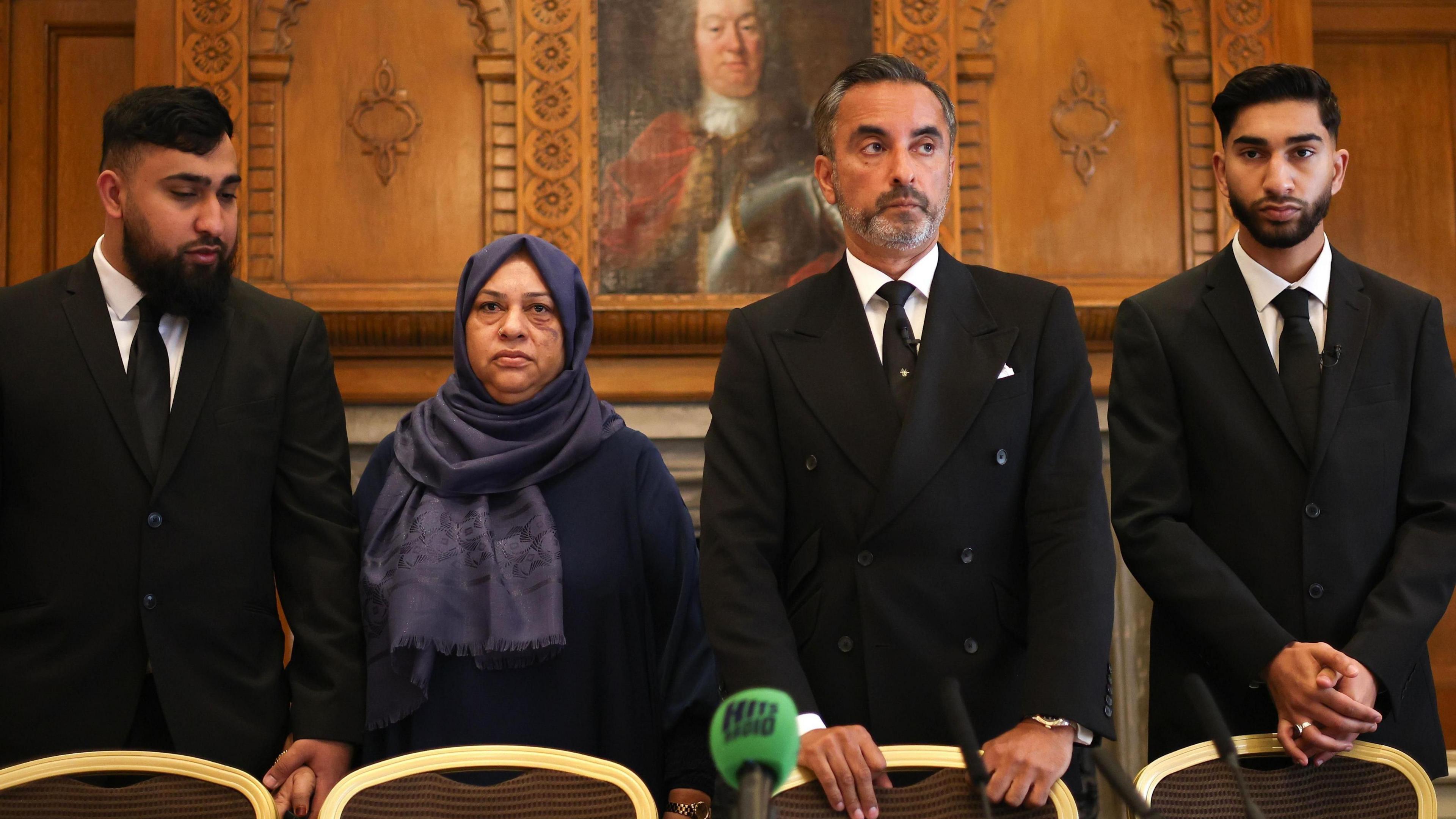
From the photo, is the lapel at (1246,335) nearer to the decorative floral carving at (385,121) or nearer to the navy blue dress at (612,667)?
the navy blue dress at (612,667)

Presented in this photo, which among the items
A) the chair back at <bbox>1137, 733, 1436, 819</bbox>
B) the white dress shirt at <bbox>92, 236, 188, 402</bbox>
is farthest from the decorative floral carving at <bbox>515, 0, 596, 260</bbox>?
the chair back at <bbox>1137, 733, 1436, 819</bbox>

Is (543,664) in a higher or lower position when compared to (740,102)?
lower

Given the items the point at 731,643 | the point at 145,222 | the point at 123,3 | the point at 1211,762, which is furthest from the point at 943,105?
the point at 123,3

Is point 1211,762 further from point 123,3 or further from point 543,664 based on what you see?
point 123,3

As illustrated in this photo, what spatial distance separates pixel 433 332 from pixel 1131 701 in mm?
2278

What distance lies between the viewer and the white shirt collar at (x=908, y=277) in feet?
7.52

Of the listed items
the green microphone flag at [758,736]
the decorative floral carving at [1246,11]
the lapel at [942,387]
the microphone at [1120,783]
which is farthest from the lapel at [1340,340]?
the decorative floral carving at [1246,11]

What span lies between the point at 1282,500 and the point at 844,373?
2.66ft

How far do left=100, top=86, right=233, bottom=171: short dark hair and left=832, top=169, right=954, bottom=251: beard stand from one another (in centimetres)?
122

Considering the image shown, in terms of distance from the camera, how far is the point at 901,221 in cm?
225

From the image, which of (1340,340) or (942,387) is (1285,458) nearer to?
(1340,340)

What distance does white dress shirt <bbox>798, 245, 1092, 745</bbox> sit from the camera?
2.28 m

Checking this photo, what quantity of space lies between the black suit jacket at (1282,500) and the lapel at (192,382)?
166cm

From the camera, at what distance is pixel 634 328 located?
388 centimetres
